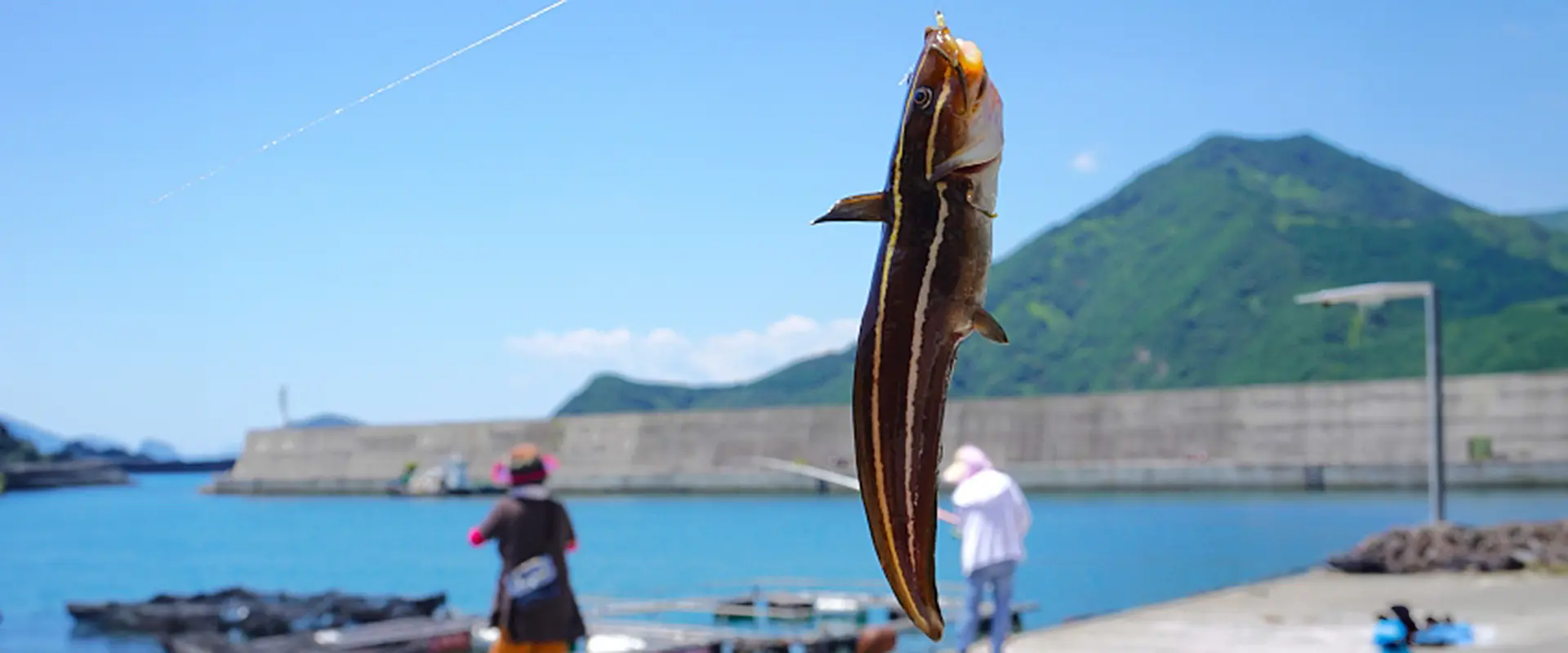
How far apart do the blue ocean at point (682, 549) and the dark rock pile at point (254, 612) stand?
77 centimetres

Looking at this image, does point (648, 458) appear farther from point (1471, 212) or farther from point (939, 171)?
point (1471, 212)

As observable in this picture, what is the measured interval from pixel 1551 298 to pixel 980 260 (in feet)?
508

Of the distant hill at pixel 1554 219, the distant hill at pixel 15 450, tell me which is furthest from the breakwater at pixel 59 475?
the distant hill at pixel 1554 219

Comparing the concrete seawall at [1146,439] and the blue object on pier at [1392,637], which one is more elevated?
the concrete seawall at [1146,439]

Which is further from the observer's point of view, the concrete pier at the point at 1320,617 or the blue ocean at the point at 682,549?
the blue ocean at the point at 682,549

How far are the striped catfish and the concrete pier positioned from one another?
10500 mm

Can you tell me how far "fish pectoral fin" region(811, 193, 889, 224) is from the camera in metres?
1.37

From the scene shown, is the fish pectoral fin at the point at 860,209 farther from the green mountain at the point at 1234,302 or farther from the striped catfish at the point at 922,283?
the green mountain at the point at 1234,302

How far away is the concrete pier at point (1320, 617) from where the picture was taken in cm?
1162

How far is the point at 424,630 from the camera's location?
767 inches

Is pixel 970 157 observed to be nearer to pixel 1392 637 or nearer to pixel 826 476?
pixel 826 476

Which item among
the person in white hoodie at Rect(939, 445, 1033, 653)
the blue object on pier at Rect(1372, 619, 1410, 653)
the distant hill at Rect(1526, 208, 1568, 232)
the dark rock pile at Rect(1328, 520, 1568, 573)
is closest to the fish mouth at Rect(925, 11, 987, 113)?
the person in white hoodie at Rect(939, 445, 1033, 653)

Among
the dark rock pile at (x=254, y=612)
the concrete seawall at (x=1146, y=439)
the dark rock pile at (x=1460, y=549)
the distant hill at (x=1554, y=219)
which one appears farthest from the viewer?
the distant hill at (x=1554, y=219)

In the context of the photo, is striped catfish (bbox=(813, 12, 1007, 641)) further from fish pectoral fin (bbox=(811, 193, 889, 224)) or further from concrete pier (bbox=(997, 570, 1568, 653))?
concrete pier (bbox=(997, 570, 1568, 653))
